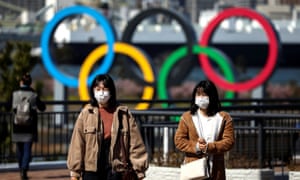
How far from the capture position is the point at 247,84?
32719 millimetres

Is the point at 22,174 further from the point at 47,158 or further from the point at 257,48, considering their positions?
the point at 257,48

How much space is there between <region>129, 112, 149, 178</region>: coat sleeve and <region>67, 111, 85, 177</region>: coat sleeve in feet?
1.40

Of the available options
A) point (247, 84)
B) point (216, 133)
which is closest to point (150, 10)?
point (247, 84)

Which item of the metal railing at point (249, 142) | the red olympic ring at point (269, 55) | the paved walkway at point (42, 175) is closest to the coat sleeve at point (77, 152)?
the metal railing at point (249, 142)

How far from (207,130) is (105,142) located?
0.99 meters

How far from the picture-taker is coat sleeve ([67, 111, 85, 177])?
340 inches

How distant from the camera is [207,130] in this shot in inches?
357

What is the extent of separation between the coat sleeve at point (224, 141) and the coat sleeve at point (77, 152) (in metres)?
1.15

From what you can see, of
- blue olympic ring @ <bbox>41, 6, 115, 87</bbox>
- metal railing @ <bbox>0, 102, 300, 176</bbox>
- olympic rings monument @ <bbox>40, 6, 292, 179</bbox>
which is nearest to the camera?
metal railing @ <bbox>0, 102, 300, 176</bbox>

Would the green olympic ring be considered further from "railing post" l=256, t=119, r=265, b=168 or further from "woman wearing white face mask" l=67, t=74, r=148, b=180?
"woman wearing white face mask" l=67, t=74, r=148, b=180

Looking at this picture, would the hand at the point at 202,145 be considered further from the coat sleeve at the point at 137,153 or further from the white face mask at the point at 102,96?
the white face mask at the point at 102,96

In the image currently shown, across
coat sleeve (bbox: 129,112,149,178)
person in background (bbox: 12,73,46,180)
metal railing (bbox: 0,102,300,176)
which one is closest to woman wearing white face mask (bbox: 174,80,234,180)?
coat sleeve (bbox: 129,112,149,178)

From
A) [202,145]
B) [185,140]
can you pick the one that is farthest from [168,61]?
[202,145]

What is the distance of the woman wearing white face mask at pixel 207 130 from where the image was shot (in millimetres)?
9008
